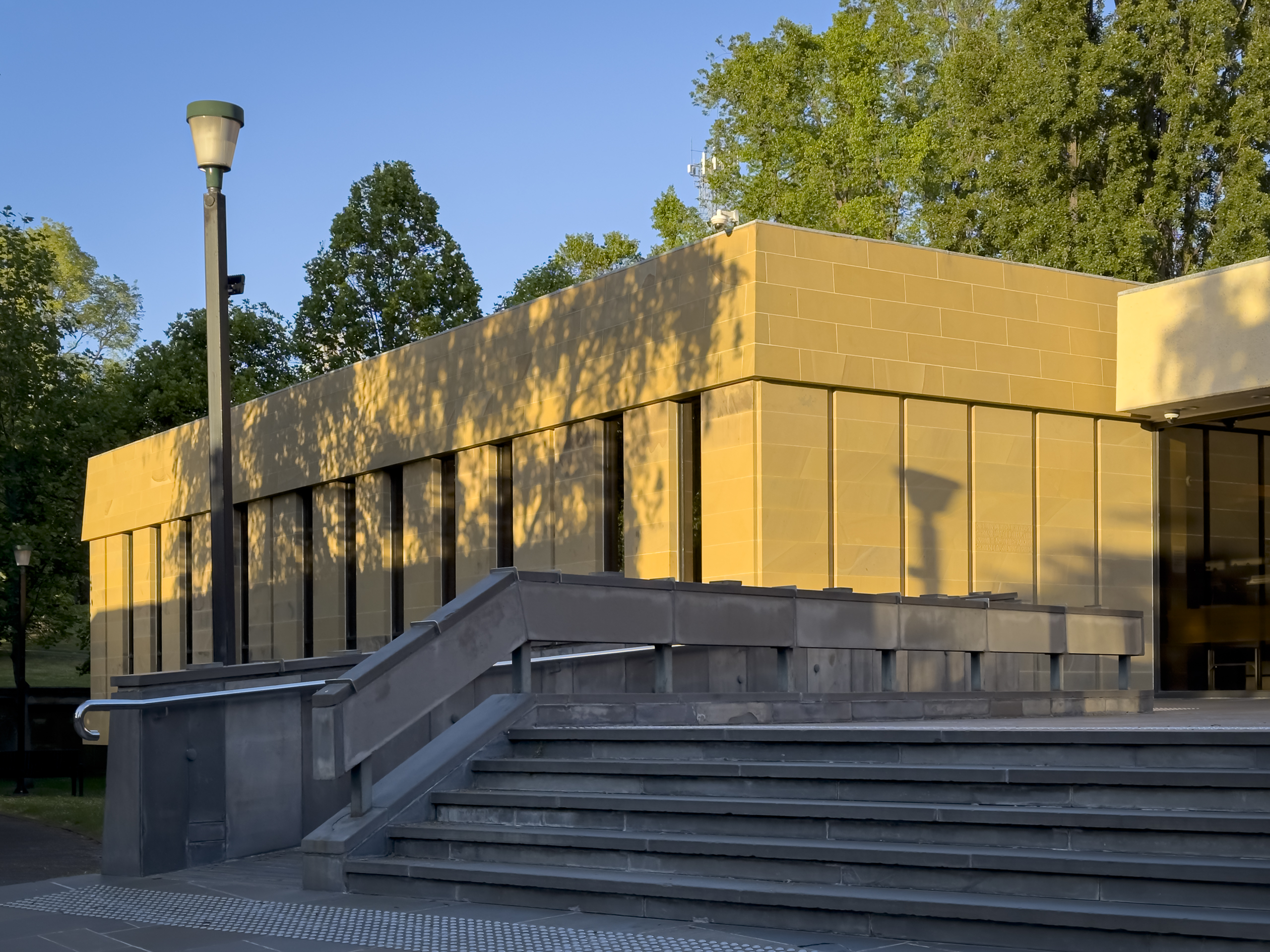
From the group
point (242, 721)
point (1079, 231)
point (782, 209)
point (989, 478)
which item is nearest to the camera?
point (242, 721)

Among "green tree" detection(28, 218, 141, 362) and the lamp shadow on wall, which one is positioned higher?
"green tree" detection(28, 218, 141, 362)

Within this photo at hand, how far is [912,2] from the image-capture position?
153 ft

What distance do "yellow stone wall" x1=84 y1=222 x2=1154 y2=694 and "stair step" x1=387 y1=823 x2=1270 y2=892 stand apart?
9960 mm

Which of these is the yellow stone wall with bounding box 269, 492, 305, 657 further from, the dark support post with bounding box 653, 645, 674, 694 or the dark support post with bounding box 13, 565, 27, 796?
the dark support post with bounding box 653, 645, 674, 694

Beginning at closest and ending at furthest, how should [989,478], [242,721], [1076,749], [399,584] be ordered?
[1076,749]
[242,721]
[989,478]
[399,584]

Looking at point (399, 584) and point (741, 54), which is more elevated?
point (741, 54)

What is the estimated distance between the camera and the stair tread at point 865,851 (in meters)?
6.29

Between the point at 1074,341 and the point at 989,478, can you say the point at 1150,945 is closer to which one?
the point at 989,478

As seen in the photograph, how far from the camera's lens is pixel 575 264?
49750mm

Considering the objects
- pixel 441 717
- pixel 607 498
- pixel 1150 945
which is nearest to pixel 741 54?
pixel 607 498

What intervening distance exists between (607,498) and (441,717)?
10.7 metres

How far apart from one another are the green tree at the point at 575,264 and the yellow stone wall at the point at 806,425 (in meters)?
22.1

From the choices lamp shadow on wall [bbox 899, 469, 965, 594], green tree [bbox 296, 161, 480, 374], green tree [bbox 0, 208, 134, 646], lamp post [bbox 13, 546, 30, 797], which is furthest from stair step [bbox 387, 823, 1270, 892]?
green tree [bbox 296, 161, 480, 374]

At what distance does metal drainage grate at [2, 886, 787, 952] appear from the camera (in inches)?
265
